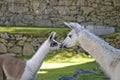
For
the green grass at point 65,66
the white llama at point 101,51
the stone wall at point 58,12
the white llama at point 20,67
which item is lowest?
the green grass at point 65,66

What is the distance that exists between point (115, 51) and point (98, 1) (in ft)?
31.5

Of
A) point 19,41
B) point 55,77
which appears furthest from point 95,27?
point 55,77

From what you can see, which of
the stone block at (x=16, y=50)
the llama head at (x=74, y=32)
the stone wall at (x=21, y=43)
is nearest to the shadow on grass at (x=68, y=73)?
the stone wall at (x=21, y=43)

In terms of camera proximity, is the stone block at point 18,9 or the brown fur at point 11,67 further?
the stone block at point 18,9

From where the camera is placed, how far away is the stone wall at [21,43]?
1177 centimetres

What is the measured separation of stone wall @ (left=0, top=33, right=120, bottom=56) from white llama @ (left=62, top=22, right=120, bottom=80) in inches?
254

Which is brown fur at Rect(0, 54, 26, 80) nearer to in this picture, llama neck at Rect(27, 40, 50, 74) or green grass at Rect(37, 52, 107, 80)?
llama neck at Rect(27, 40, 50, 74)

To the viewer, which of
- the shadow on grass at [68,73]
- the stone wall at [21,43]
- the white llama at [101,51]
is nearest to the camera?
the white llama at [101,51]

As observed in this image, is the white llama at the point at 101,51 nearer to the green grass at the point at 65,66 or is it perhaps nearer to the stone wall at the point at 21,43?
the green grass at the point at 65,66

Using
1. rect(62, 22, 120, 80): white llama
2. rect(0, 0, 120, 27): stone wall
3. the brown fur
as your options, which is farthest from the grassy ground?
rect(62, 22, 120, 80): white llama

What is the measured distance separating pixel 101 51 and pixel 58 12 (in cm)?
969

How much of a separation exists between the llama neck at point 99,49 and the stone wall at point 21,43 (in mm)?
6533

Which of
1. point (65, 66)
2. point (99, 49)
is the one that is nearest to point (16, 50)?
point (65, 66)

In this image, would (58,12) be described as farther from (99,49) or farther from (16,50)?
(99,49)
